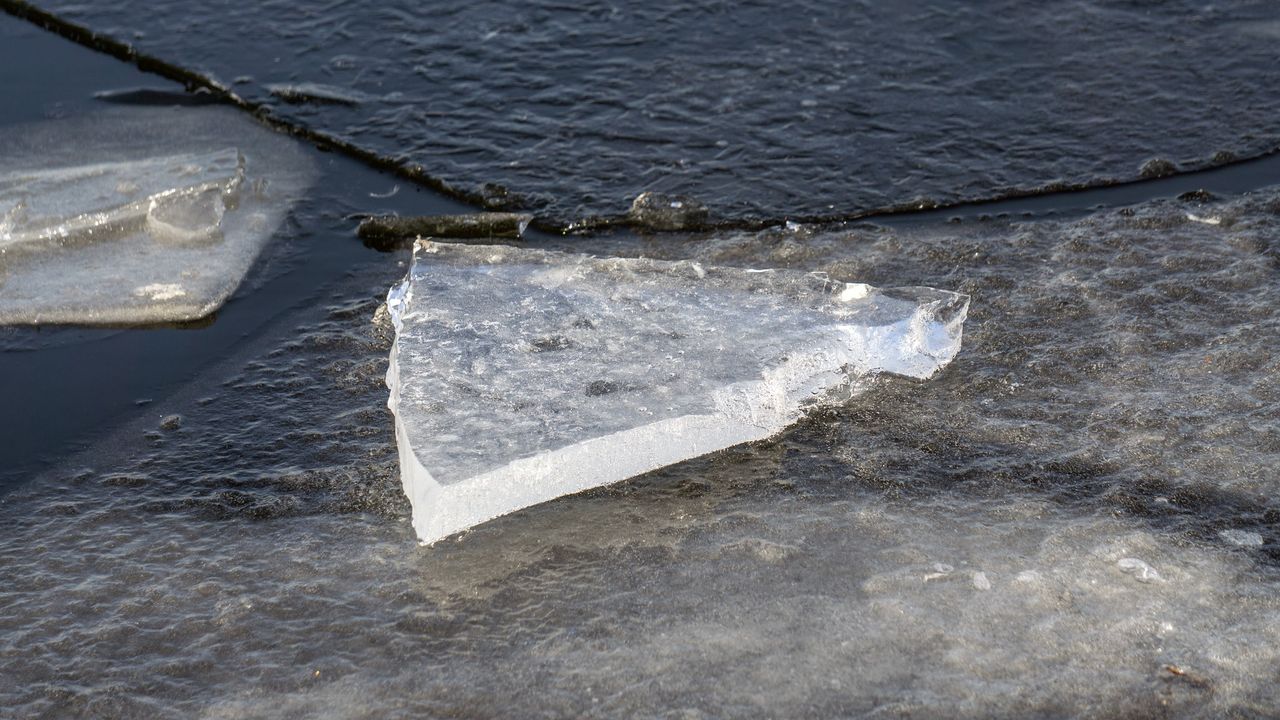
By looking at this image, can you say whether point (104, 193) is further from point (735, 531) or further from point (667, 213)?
point (735, 531)

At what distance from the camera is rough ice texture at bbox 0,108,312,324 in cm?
434

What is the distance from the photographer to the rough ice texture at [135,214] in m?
4.34

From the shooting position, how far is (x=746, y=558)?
314cm

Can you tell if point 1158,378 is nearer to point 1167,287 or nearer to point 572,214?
point 1167,287

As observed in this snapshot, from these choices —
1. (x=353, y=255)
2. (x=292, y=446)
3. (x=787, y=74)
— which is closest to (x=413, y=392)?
(x=292, y=446)

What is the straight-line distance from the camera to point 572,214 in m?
4.86

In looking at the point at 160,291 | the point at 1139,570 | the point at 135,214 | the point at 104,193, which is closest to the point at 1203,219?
the point at 1139,570

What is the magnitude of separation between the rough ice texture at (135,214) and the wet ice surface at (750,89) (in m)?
0.44

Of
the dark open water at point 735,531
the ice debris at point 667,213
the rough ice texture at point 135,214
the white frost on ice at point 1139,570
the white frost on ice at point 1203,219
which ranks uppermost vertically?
the rough ice texture at point 135,214

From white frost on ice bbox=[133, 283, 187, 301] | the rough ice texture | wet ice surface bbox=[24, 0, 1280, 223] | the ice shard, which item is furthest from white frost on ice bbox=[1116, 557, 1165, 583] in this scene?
white frost on ice bbox=[133, 283, 187, 301]

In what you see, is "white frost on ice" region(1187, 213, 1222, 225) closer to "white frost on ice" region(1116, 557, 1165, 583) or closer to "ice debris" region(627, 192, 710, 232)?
"ice debris" region(627, 192, 710, 232)

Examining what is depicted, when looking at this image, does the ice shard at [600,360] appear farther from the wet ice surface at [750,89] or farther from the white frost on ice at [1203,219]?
the white frost on ice at [1203,219]

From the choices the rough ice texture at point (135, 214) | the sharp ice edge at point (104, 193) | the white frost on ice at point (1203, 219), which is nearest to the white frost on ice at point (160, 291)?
the rough ice texture at point (135, 214)

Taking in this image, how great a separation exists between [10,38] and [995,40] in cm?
474
